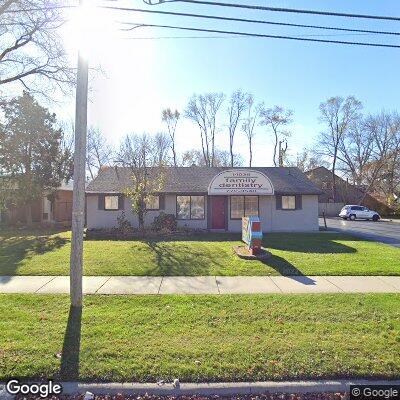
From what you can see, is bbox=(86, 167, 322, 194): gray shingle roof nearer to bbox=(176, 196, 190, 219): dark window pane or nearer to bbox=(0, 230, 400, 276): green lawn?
bbox=(176, 196, 190, 219): dark window pane

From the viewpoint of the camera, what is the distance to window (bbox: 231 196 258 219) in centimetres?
2173

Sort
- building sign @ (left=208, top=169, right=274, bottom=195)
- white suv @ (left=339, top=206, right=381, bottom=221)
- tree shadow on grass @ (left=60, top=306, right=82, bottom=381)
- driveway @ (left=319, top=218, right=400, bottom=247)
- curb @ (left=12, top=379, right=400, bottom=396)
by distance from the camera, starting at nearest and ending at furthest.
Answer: curb @ (left=12, top=379, right=400, bottom=396), tree shadow on grass @ (left=60, top=306, right=82, bottom=381), driveway @ (left=319, top=218, right=400, bottom=247), building sign @ (left=208, top=169, right=274, bottom=195), white suv @ (left=339, top=206, right=381, bottom=221)

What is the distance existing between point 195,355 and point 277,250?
392 inches

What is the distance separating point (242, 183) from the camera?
20.7 m

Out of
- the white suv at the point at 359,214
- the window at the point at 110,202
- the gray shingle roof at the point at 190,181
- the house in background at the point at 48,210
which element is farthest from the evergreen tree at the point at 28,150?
the white suv at the point at 359,214

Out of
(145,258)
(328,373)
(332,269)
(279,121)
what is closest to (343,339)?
(328,373)

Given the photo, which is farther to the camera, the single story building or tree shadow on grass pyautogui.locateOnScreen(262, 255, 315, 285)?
the single story building

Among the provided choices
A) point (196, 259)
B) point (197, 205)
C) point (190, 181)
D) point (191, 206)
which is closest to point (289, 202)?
point (197, 205)

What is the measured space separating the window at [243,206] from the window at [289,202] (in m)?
1.89

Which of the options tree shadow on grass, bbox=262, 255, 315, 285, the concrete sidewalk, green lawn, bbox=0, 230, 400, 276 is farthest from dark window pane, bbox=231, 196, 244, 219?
the concrete sidewalk

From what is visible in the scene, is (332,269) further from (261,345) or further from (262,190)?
(262,190)

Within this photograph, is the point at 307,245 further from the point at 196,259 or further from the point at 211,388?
the point at 211,388

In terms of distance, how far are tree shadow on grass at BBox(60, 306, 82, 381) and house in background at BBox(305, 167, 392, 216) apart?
41.6 meters

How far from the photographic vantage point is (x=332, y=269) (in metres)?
10.2
